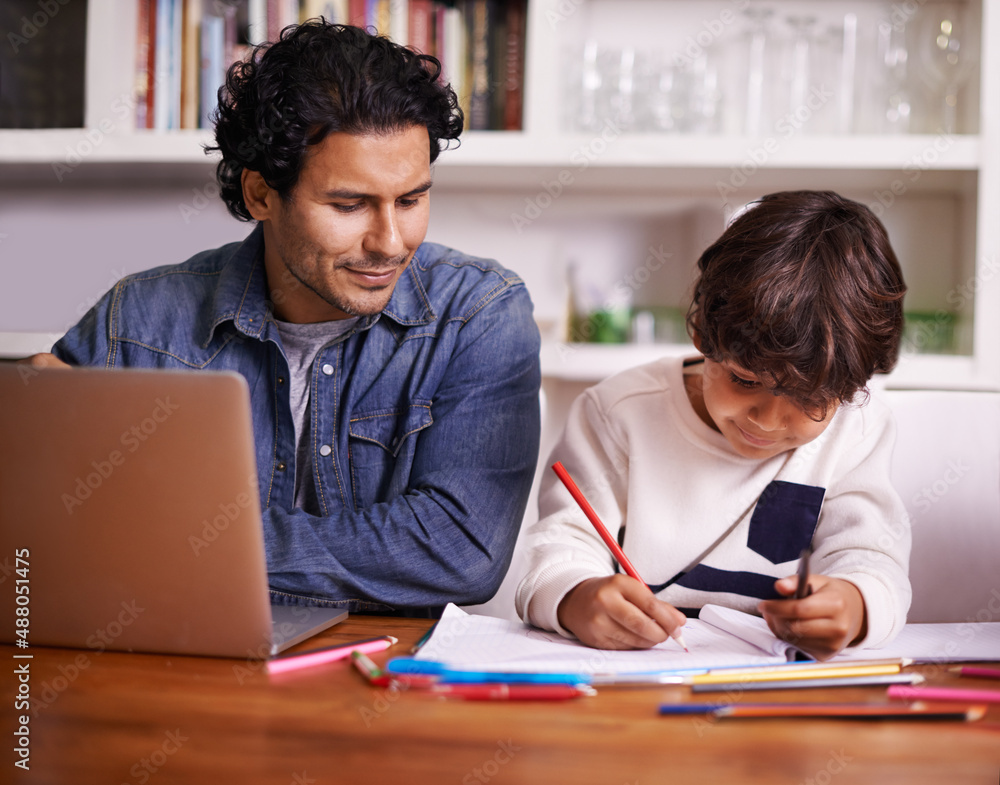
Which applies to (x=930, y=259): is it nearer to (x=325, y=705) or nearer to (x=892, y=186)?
(x=892, y=186)

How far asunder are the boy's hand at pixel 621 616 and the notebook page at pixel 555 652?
0.01 metres

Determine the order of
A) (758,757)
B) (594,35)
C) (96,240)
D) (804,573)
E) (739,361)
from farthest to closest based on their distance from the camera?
(96,240) < (594,35) < (739,361) < (804,573) < (758,757)

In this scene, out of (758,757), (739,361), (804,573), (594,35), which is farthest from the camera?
(594,35)

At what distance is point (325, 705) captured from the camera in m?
0.64

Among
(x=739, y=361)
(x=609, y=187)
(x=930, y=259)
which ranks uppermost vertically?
(x=609, y=187)

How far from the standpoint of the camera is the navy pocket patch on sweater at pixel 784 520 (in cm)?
104

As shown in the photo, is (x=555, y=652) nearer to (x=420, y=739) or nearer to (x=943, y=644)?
(x=420, y=739)

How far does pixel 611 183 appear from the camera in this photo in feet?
6.36

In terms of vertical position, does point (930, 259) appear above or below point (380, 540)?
above

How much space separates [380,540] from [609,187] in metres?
1.25

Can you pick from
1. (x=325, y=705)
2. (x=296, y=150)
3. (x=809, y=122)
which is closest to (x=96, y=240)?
(x=296, y=150)

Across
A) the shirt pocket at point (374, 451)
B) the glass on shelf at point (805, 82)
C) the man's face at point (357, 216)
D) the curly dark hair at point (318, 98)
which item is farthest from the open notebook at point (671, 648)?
the glass on shelf at point (805, 82)

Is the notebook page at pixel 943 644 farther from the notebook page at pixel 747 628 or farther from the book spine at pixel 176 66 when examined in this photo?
the book spine at pixel 176 66

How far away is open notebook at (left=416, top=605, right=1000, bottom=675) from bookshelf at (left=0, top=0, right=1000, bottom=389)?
1.02 meters
